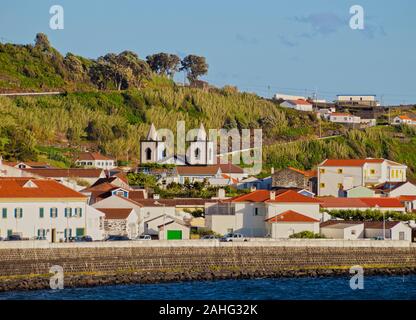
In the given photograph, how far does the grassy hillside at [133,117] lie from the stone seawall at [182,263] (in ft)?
146

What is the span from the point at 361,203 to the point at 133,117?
53957 millimetres

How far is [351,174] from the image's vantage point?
97062 mm

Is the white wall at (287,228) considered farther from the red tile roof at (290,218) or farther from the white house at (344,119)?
the white house at (344,119)

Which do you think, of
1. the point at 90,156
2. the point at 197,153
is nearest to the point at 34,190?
the point at 90,156

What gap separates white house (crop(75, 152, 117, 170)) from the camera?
342ft

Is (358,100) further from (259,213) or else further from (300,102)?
(259,213)

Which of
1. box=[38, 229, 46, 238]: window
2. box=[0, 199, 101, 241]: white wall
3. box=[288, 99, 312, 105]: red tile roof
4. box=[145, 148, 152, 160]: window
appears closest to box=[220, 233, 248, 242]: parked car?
box=[0, 199, 101, 241]: white wall

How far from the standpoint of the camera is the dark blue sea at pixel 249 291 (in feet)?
171

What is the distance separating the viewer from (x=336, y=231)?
6831 cm

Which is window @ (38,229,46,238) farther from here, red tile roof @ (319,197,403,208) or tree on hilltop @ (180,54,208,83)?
tree on hilltop @ (180,54,208,83)

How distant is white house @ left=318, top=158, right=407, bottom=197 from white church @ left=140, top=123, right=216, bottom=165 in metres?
14.6

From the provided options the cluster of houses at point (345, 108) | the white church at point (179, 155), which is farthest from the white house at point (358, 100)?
the white church at point (179, 155)
